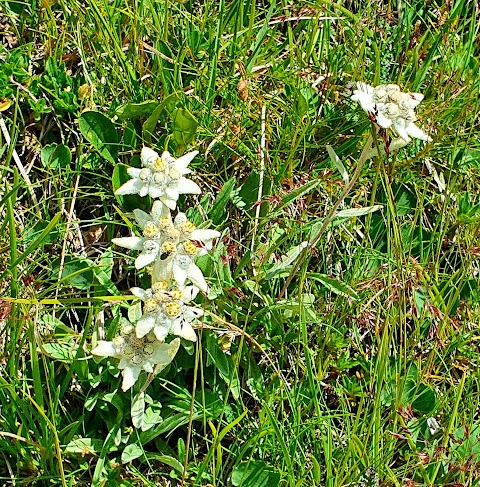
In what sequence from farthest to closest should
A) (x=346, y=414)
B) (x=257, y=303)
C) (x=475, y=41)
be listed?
(x=475, y=41) → (x=257, y=303) → (x=346, y=414)

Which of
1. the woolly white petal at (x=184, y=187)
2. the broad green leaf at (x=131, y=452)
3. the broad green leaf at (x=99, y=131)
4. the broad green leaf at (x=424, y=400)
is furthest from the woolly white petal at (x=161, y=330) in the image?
the broad green leaf at (x=424, y=400)

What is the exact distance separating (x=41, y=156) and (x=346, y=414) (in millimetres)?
1445

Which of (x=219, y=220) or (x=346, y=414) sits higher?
(x=219, y=220)

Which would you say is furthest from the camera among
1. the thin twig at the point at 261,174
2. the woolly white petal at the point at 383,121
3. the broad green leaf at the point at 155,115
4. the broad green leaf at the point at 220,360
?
the thin twig at the point at 261,174

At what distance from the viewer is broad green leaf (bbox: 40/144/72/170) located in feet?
8.98

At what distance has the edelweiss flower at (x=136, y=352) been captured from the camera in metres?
2.16

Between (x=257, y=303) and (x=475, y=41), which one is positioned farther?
(x=475, y=41)

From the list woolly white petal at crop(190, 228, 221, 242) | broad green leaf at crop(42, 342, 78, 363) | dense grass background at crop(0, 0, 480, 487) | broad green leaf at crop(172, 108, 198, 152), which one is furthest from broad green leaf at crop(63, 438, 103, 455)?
broad green leaf at crop(172, 108, 198, 152)

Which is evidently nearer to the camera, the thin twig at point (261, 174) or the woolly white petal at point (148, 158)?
the woolly white petal at point (148, 158)

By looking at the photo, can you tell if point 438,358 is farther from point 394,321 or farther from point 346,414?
point 346,414

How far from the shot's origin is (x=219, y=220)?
109 inches

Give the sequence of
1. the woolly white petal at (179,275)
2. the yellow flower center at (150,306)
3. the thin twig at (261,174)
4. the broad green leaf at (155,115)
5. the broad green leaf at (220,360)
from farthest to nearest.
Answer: the thin twig at (261,174) → the broad green leaf at (155,115) → the broad green leaf at (220,360) → the woolly white petal at (179,275) → the yellow flower center at (150,306)

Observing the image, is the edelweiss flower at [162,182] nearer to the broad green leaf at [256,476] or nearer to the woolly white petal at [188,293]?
the woolly white petal at [188,293]

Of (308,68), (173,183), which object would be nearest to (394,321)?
Result: (173,183)
